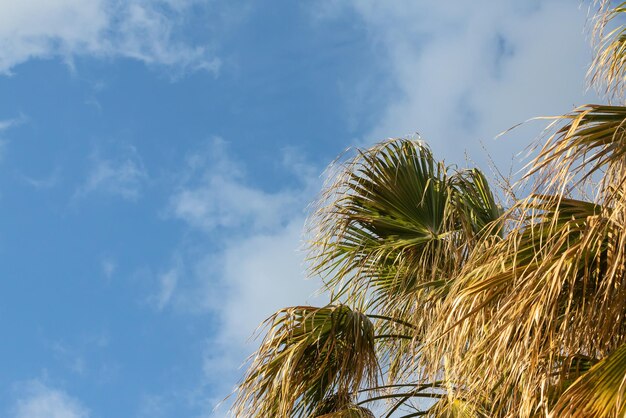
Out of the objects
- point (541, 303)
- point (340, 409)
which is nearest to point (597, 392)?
point (541, 303)

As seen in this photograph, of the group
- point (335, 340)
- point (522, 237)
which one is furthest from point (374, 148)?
point (522, 237)

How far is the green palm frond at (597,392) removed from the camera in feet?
10.9

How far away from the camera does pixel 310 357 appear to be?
535 centimetres

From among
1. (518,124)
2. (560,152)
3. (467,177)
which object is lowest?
(560,152)

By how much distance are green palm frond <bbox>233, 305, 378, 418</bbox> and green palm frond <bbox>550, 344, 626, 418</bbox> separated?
6.25ft

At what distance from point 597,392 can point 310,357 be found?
7.41 ft

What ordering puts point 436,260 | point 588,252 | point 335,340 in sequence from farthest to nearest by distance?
point 436,260 < point 335,340 < point 588,252

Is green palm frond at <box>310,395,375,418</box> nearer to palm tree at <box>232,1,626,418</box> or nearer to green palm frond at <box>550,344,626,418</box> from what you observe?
palm tree at <box>232,1,626,418</box>

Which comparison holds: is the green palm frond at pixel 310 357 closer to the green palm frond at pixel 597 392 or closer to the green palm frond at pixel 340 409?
the green palm frond at pixel 340 409

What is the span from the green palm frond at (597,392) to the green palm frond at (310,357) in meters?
1.90

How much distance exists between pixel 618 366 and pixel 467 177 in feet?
10.00

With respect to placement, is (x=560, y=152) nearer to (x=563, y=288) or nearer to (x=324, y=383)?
(x=563, y=288)

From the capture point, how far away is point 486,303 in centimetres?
382

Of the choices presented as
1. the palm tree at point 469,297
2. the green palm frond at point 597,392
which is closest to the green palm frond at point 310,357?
the palm tree at point 469,297
